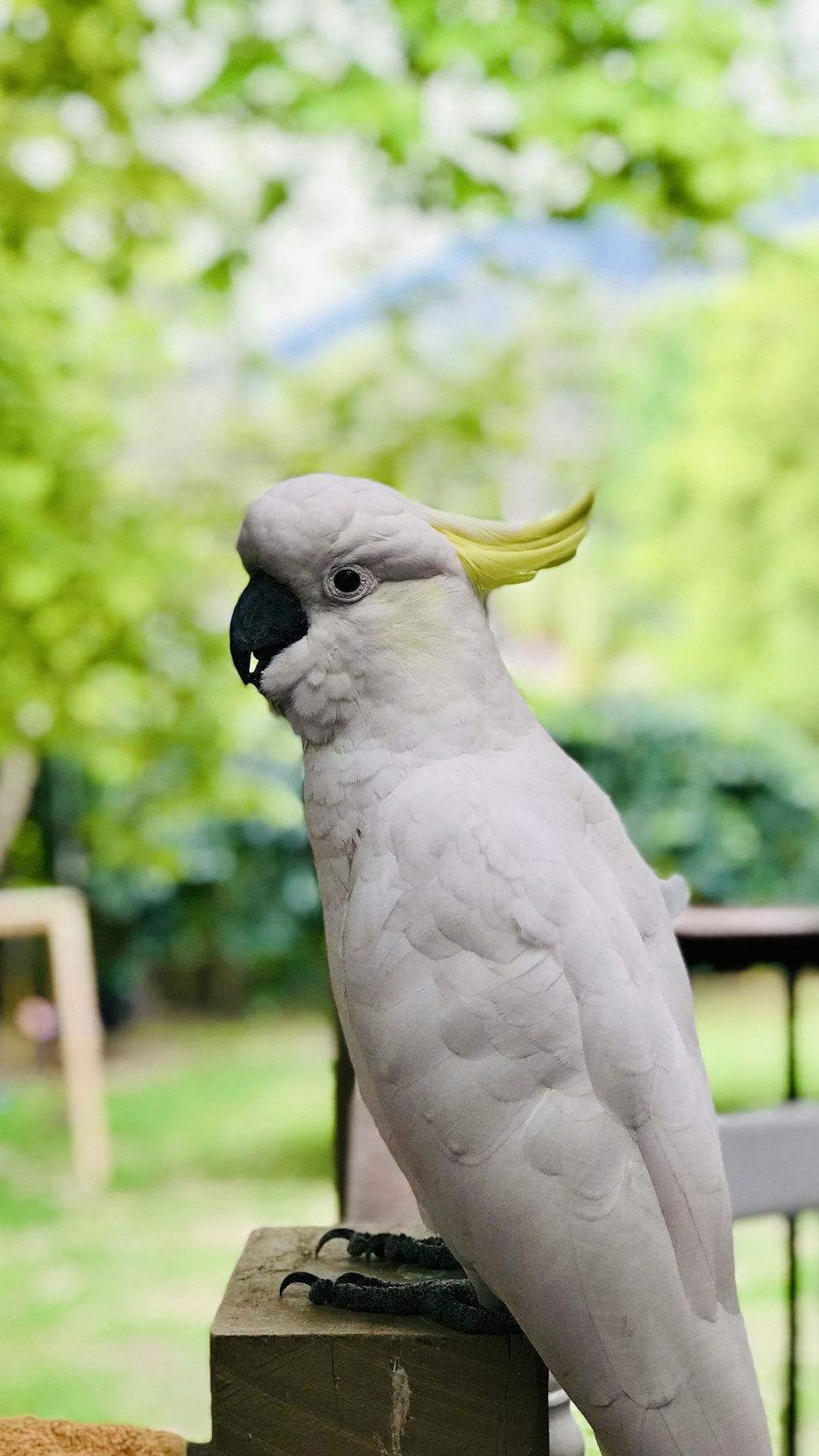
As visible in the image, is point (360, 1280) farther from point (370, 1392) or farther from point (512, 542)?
point (512, 542)

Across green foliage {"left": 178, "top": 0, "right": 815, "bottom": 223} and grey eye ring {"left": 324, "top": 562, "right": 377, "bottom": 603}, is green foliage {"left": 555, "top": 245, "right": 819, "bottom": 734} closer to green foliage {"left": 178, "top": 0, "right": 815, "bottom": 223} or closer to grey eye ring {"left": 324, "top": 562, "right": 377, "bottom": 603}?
green foliage {"left": 178, "top": 0, "right": 815, "bottom": 223}

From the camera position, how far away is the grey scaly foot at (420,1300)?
3.38 feet

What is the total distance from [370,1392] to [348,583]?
65 centimetres

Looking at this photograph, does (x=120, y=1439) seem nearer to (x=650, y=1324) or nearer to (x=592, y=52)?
(x=650, y=1324)

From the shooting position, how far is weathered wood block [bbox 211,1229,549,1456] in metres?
1.00

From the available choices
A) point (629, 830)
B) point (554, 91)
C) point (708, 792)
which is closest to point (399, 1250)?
point (554, 91)

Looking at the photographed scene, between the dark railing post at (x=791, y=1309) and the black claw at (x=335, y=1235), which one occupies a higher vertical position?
the black claw at (x=335, y=1235)

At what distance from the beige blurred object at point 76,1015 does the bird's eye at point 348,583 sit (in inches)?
138

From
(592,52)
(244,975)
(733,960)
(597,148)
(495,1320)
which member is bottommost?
(244,975)


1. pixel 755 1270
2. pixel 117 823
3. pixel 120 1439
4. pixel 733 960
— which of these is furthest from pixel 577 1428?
pixel 117 823

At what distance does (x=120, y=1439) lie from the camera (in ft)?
3.69

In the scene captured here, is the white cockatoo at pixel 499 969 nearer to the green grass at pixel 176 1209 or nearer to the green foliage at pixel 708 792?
the green grass at pixel 176 1209

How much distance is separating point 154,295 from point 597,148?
153 centimetres

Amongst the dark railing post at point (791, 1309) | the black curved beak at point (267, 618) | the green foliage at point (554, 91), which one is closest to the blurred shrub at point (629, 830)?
the green foliage at point (554, 91)
